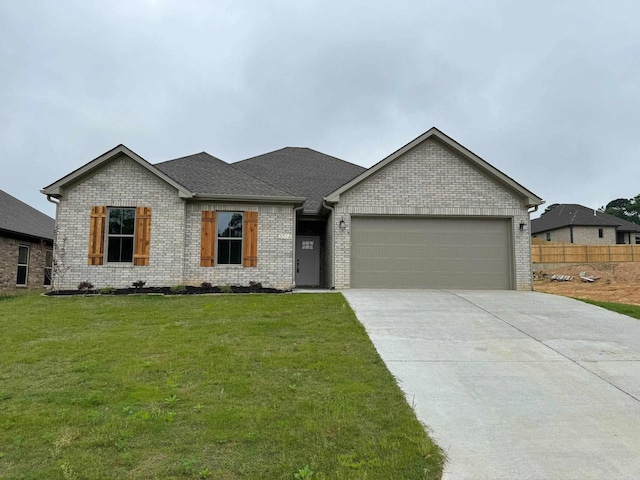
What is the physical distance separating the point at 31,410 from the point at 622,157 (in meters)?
40.0

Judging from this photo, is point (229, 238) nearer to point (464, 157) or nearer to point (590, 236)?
point (464, 157)

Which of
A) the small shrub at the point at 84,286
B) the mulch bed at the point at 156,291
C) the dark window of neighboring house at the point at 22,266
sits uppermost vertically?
the dark window of neighboring house at the point at 22,266

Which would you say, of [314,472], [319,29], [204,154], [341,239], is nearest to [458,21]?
[319,29]

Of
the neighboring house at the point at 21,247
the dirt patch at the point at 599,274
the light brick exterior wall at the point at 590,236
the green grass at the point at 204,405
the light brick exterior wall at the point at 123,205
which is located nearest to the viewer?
the green grass at the point at 204,405

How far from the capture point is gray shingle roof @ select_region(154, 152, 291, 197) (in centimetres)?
1343

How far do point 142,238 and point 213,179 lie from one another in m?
3.01

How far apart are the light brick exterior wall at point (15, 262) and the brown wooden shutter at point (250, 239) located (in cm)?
1005

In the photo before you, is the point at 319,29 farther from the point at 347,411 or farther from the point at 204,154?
the point at 347,411

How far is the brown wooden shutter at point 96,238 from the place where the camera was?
41.6 ft

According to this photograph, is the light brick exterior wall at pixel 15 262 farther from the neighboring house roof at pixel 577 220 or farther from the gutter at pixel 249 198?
the neighboring house roof at pixel 577 220

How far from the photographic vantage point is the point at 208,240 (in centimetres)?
1323

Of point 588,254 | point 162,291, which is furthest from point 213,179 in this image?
point 588,254

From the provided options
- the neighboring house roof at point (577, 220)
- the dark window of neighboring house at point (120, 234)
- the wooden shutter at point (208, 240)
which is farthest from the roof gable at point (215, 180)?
the neighboring house roof at point (577, 220)

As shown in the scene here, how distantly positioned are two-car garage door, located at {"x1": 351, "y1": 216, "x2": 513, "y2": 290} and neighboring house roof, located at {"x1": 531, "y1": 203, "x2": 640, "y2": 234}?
30.4 metres
